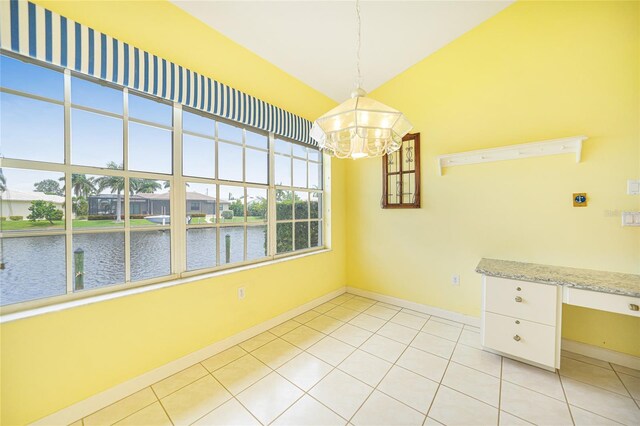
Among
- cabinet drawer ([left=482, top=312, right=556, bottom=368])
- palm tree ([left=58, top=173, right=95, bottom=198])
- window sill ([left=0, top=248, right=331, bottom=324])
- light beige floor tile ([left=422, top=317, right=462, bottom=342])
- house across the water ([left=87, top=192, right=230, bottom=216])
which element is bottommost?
light beige floor tile ([left=422, top=317, right=462, bottom=342])

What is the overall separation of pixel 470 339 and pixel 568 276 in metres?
1.06

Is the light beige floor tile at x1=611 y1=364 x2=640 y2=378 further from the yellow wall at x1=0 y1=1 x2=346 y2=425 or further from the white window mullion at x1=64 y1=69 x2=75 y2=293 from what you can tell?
the white window mullion at x1=64 y1=69 x2=75 y2=293

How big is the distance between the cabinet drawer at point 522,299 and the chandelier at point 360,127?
5.22ft

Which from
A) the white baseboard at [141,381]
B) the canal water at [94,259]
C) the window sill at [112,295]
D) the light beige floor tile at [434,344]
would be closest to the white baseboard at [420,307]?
the light beige floor tile at [434,344]

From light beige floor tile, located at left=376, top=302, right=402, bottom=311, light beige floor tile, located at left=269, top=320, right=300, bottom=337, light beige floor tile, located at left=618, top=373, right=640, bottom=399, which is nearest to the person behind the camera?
light beige floor tile, located at left=618, top=373, right=640, bottom=399

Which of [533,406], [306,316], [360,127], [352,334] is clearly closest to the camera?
[360,127]

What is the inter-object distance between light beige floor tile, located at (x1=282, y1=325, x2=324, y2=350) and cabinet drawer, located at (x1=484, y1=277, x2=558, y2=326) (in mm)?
1671

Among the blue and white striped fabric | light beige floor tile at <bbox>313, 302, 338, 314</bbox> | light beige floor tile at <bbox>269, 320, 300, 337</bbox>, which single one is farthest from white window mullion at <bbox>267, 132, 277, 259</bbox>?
light beige floor tile at <bbox>313, 302, 338, 314</bbox>

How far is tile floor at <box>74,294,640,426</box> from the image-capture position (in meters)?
1.56

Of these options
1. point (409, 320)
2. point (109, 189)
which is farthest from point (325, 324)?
point (109, 189)

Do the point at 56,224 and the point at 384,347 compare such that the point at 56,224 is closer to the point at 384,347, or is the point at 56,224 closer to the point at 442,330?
the point at 384,347

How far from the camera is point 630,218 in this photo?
202 cm

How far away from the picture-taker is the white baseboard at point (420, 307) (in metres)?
→ 2.79

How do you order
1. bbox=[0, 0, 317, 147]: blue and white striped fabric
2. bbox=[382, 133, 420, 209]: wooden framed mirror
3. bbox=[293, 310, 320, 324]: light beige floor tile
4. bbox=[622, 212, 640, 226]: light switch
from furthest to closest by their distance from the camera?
1. bbox=[382, 133, 420, 209]: wooden framed mirror
2. bbox=[293, 310, 320, 324]: light beige floor tile
3. bbox=[622, 212, 640, 226]: light switch
4. bbox=[0, 0, 317, 147]: blue and white striped fabric
